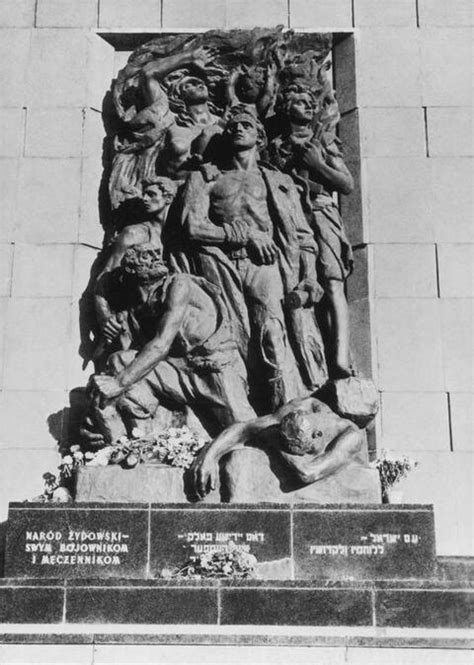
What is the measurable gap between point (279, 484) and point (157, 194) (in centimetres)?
449

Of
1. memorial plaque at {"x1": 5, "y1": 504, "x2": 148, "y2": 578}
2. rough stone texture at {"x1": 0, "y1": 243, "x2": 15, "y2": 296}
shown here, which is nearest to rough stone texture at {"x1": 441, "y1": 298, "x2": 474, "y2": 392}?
memorial plaque at {"x1": 5, "y1": 504, "x2": 148, "y2": 578}

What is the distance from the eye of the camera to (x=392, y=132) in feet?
47.6

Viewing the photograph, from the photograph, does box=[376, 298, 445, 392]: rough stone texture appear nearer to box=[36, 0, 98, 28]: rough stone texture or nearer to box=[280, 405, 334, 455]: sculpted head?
box=[280, 405, 334, 455]: sculpted head

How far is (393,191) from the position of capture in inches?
561

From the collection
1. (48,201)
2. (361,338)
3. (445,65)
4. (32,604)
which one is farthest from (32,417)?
(445,65)

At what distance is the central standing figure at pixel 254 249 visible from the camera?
12797 mm

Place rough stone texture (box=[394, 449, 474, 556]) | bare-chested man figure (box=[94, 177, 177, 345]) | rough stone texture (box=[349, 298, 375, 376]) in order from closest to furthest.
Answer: rough stone texture (box=[394, 449, 474, 556]) → bare-chested man figure (box=[94, 177, 177, 345]) → rough stone texture (box=[349, 298, 375, 376])

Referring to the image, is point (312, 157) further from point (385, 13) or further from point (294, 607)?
point (294, 607)

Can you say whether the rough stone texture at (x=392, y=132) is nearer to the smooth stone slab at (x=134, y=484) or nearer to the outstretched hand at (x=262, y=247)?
the outstretched hand at (x=262, y=247)

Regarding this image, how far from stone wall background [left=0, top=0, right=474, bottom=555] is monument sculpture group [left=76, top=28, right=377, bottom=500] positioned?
52 centimetres

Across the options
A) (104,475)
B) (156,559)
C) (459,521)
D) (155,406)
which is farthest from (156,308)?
(459,521)

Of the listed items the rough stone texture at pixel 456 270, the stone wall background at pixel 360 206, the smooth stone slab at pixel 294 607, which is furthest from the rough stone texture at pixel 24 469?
the rough stone texture at pixel 456 270

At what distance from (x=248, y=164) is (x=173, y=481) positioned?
4645 mm

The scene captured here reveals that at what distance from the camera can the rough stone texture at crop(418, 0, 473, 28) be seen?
49.0ft
